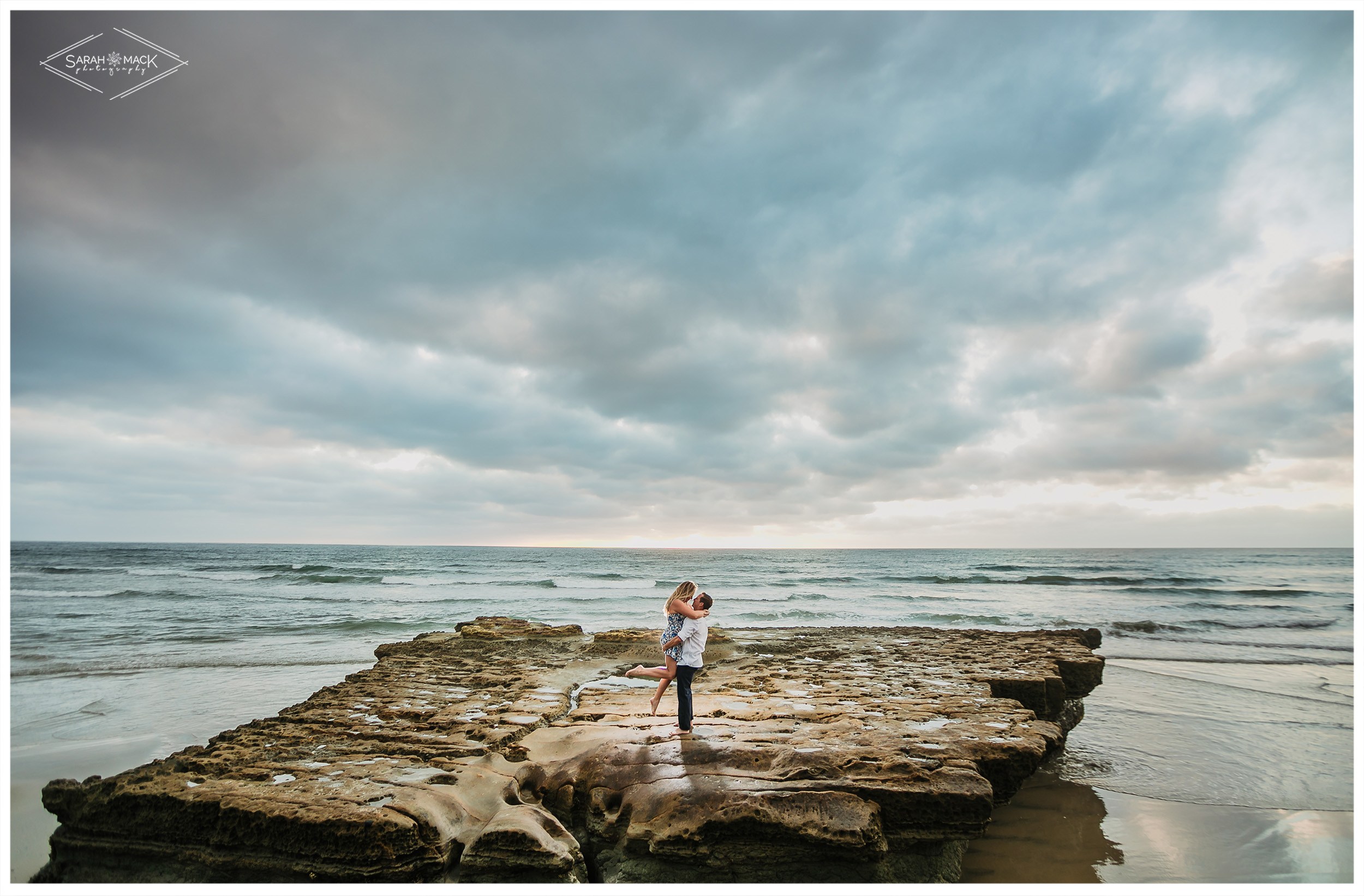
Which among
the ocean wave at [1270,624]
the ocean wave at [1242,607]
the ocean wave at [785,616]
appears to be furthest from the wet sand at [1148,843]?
the ocean wave at [1242,607]

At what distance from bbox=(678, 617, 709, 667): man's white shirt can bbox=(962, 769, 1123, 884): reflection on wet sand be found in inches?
108

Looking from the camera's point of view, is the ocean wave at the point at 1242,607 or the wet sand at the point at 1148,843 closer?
the wet sand at the point at 1148,843

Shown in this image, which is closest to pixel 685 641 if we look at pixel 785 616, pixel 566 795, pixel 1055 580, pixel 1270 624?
pixel 566 795

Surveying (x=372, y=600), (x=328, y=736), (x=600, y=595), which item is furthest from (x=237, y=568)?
(x=328, y=736)

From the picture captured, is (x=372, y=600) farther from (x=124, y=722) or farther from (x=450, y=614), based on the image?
(x=124, y=722)

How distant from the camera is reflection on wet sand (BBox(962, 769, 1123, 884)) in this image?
4.92m

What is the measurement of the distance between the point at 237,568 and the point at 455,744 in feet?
177

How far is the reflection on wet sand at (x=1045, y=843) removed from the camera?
492 centimetres

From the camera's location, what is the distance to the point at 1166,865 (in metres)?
5.21

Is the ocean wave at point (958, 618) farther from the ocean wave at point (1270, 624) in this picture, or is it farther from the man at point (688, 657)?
the man at point (688, 657)

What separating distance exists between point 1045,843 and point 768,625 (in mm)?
17986

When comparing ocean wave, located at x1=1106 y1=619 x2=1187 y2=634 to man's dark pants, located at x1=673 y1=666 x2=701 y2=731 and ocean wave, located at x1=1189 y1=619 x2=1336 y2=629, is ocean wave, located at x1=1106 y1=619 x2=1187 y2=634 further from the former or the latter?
man's dark pants, located at x1=673 y1=666 x2=701 y2=731

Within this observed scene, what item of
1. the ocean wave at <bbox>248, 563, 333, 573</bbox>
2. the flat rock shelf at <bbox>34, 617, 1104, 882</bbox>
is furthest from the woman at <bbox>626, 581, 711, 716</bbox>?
the ocean wave at <bbox>248, 563, 333, 573</bbox>

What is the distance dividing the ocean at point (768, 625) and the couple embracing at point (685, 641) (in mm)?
3745
